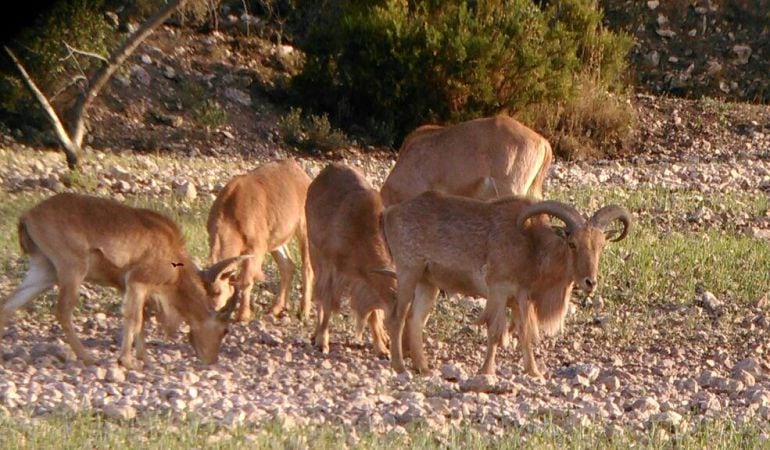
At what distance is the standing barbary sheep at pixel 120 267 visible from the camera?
1032cm

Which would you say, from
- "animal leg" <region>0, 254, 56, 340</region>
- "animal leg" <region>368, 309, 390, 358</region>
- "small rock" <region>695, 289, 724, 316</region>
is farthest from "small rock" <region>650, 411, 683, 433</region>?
"small rock" <region>695, 289, 724, 316</region>

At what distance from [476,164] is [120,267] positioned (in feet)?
15.5

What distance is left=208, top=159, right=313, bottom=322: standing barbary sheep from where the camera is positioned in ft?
40.1

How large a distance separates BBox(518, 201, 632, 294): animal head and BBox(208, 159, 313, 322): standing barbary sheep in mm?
2460

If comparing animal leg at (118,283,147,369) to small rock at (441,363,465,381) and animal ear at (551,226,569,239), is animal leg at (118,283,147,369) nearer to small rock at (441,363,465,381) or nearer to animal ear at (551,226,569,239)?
small rock at (441,363,465,381)

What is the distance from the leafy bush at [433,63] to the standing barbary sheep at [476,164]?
927cm

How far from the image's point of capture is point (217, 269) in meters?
11.2

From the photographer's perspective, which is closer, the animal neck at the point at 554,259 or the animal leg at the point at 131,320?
the animal leg at the point at 131,320

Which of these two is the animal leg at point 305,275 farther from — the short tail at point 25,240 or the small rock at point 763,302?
the small rock at point 763,302

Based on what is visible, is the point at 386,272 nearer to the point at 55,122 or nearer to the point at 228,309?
the point at 228,309

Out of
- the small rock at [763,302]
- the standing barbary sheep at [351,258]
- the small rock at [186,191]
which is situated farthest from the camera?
the small rock at [186,191]

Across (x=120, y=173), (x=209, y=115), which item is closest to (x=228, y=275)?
(x=120, y=173)

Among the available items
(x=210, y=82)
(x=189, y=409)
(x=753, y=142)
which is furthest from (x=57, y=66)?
(x=189, y=409)

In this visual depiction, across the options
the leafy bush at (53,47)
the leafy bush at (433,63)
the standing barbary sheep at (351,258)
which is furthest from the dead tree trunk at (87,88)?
the leafy bush at (433,63)
